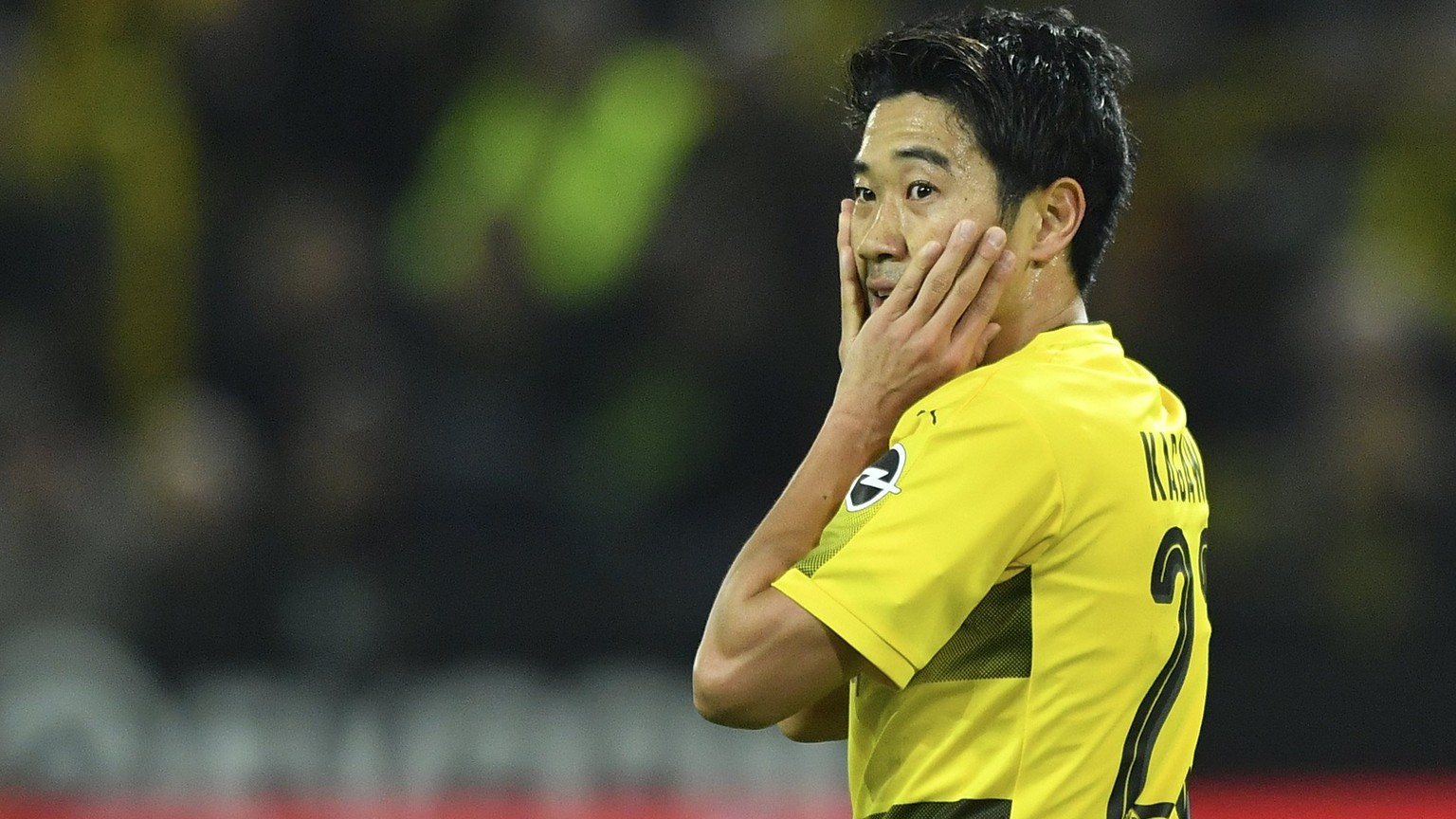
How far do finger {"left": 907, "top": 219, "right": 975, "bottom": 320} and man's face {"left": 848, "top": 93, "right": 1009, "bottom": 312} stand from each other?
0.08ft

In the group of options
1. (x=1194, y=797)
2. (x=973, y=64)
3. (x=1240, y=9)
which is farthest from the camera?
(x=1240, y=9)

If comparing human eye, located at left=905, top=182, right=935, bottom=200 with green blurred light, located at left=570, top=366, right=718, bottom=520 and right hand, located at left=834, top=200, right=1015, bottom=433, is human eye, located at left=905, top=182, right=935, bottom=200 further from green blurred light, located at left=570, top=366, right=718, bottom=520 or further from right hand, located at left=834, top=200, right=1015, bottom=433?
green blurred light, located at left=570, top=366, right=718, bottom=520

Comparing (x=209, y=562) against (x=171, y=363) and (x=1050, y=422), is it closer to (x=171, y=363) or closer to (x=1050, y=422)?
(x=171, y=363)

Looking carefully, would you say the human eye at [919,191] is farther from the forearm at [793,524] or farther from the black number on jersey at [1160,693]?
the black number on jersey at [1160,693]

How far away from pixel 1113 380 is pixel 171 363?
224 inches

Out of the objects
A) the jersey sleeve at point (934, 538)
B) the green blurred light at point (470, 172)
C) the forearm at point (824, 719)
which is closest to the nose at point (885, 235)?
the jersey sleeve at point (934, 538)

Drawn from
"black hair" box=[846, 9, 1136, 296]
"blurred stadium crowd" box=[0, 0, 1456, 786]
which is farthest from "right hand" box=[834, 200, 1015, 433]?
"blurred stadium crowd" box=[0, 0, 1456, 786]

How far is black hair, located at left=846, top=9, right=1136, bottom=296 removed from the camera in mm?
3098

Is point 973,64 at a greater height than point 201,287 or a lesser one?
lesser

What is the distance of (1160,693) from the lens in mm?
3061

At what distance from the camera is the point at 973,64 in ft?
10.2

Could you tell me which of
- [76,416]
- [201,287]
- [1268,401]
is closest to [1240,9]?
[1268,401]

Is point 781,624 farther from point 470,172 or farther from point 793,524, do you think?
point 470,172

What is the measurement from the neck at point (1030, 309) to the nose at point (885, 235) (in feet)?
0.62
